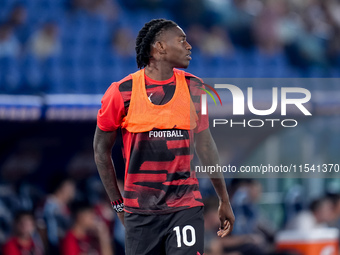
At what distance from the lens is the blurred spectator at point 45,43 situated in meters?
8.41

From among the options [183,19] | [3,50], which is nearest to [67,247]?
[3,50]

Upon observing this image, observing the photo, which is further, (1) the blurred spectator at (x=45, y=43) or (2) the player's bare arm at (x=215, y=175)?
(1) the blurred spectator at (x=45, y=43)

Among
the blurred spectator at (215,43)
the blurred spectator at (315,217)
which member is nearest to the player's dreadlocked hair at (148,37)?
the blurred spectator at (315,217)

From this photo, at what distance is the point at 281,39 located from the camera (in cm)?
1015

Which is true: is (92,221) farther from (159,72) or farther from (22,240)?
(159,72)

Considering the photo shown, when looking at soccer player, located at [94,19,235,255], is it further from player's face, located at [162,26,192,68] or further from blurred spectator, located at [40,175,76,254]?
blurred spectator, located at [40,175,76,254]

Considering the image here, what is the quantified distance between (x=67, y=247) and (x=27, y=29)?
3.68 m

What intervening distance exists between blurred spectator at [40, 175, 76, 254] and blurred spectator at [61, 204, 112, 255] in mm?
94

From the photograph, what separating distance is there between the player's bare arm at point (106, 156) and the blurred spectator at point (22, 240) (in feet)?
11.4

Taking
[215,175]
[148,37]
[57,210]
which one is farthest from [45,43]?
[215,175]

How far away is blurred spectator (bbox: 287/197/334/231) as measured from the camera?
6836 mm

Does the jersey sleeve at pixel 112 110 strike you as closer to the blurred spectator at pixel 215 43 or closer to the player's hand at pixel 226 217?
the player's hand at pixel 226 217

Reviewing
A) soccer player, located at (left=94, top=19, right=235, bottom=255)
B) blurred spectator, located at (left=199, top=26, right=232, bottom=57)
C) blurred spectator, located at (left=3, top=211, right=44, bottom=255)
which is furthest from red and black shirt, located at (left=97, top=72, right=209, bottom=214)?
blurred spectator, located at (left=199, top=26, right=232, bottom=57)

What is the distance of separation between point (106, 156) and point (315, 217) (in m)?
4.47
